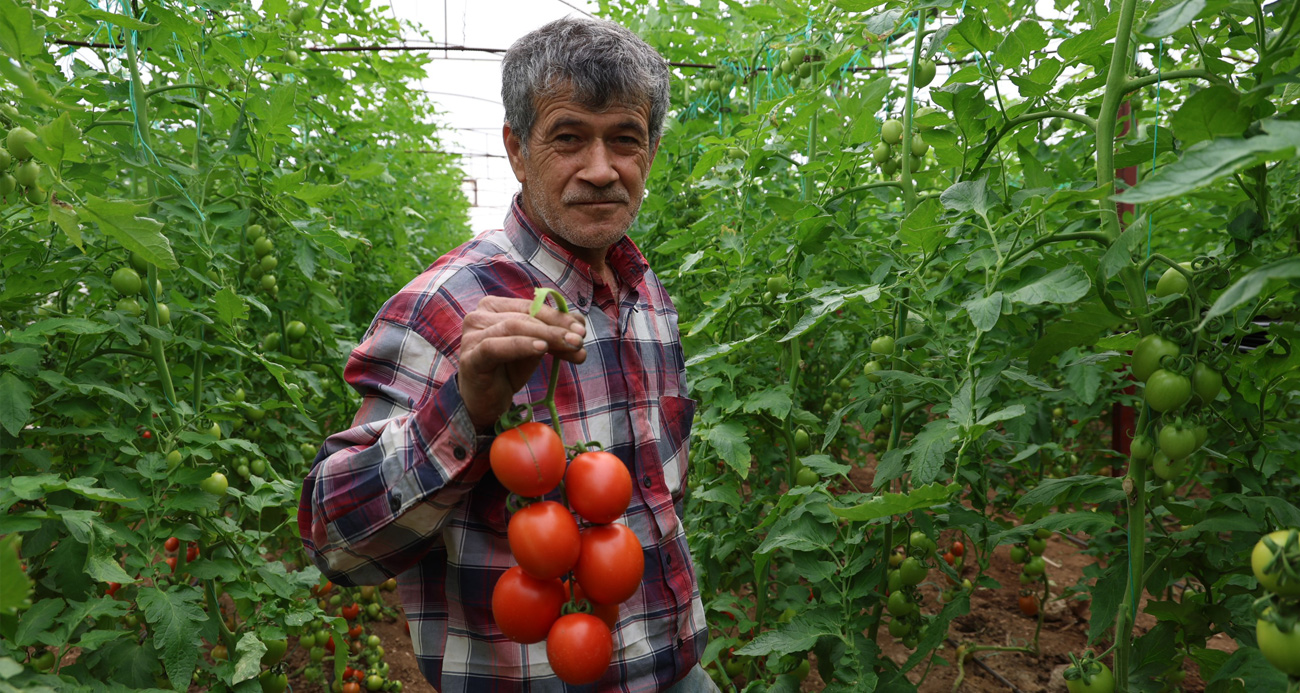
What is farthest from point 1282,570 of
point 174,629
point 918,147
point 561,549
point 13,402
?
point 13,402

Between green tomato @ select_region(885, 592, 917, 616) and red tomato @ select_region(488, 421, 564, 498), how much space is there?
1190 mm

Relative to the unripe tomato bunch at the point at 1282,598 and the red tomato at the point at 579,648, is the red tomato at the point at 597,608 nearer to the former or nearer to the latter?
the red tomato at the point at 579,648

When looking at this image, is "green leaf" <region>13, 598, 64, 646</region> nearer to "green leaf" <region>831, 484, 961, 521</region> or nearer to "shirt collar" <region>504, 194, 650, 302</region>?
"shirt collar" <region>504, 194, 650, 302</region>

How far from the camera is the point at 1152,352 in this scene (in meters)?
1.13

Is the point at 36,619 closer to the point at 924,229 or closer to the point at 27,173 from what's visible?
the point at 27,173

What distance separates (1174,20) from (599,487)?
84 cm

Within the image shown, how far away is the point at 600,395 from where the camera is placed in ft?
4.73

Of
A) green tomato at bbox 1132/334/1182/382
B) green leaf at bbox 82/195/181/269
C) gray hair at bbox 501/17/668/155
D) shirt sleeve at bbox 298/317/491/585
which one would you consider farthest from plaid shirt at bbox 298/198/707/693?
green tomato at bbox 1132/334/1182/382

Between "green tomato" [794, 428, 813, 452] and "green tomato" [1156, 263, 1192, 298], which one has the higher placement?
"green tomato" [1156, 263, 1192, 298]

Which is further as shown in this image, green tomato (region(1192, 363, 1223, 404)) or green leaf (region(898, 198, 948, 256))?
green leaf (region(898, 198, 948, 256))

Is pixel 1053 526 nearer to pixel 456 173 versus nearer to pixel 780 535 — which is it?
pixel 780 535

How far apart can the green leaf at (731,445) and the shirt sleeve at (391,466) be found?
917 mm

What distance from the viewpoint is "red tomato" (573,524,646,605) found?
0.96m

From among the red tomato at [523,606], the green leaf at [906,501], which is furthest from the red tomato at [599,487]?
the green leaf at [906,501]
